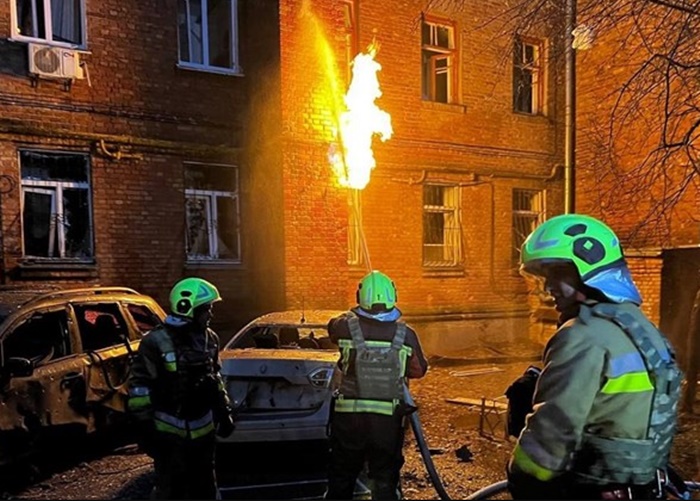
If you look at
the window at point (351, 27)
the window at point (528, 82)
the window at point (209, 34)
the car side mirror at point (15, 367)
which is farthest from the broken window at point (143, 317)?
the window at point (528, 82)

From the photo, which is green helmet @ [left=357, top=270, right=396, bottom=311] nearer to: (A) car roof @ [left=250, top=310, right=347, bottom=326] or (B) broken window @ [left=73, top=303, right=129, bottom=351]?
(A) car roof @ [left=250, top=310, right=347, bottom=326]

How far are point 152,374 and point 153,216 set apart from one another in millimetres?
6565

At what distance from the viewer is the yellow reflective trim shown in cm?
201

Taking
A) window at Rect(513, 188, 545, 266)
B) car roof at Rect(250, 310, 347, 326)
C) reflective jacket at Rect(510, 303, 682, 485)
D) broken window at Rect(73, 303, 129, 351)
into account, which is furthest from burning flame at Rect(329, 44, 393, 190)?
reflective jacket at Rect(510, 303, 682, 485)

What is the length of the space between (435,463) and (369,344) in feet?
8.72

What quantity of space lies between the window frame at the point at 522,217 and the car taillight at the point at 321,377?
927cm

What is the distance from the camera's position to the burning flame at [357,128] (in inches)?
380

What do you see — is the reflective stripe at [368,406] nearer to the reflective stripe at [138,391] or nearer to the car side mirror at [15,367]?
the reflective stripe at [138,391]

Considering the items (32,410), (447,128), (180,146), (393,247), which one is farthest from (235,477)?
(447,128)

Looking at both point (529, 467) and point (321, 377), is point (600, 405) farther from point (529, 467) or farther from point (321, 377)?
point (321, 377)

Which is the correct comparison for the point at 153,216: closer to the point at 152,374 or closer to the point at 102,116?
the point at 102,116

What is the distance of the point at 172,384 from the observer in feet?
11.7

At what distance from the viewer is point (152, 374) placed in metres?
3.55

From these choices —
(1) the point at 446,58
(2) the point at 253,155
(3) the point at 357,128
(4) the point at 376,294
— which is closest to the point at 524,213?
(1) the point at 446,58
